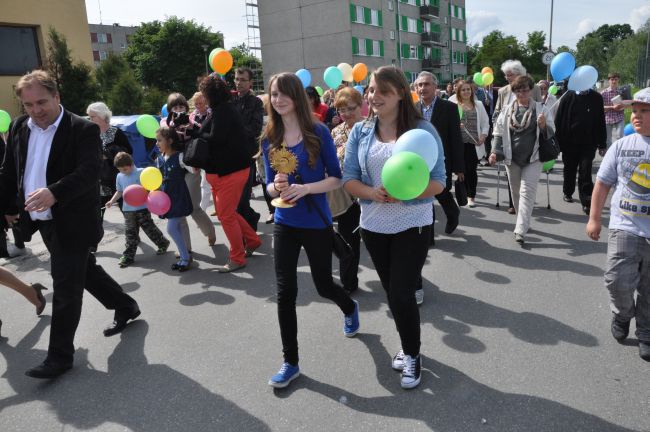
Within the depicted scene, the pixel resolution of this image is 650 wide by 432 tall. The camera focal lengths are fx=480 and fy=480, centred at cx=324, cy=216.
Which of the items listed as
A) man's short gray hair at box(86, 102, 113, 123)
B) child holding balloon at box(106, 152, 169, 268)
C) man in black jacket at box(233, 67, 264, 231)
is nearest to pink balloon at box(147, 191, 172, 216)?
child holding balloon at box(106, 152, 169, 268)

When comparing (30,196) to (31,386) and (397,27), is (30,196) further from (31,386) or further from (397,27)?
(397,27)

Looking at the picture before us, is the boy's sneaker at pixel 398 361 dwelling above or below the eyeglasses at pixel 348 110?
below

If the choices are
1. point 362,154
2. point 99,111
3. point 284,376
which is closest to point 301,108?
point 362,154

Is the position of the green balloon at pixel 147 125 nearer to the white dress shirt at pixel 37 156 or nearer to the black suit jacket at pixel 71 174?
the black suit jacket at pixel 71 174

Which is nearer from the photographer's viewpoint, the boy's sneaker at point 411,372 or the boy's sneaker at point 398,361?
the boy's sneaker at point 411,372

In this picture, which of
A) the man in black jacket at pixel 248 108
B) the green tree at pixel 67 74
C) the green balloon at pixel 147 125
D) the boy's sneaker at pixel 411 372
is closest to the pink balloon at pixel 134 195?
the man in black jacket at pixel 248 108

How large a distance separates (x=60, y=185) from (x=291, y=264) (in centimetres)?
160

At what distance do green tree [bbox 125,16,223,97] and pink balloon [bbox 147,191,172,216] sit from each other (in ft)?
178

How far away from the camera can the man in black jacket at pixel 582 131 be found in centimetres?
678

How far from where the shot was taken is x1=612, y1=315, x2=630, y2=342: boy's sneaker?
334cm

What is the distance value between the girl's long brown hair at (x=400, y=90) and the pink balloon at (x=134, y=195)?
3.71 metres

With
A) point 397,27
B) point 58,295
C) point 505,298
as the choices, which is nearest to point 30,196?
point 58,295

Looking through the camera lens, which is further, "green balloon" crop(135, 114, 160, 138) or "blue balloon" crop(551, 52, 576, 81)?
"blue balloon" crop(551, 52, 576, 81)

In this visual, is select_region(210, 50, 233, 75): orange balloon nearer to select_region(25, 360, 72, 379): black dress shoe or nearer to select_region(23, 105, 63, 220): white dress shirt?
select_region(23, 105, 63, 220): white dress shirt
